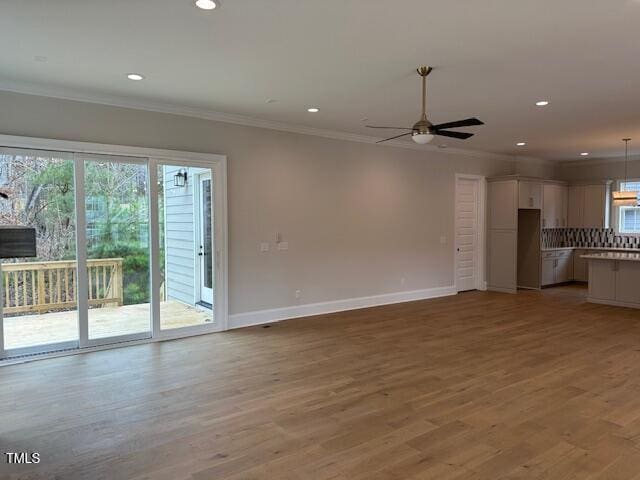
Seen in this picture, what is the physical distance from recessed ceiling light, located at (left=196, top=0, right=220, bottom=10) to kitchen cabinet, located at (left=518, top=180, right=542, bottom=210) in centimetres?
754

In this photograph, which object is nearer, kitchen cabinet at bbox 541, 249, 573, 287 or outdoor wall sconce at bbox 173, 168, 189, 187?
outdoor wall sconce at bbox 173, 168, 189, 187


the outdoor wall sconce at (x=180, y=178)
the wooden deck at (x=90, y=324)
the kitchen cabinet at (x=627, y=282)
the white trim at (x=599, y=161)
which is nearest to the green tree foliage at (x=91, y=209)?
the wooden deck at (x=90, y=324)

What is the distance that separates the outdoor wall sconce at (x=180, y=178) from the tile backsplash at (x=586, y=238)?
26.0 ft

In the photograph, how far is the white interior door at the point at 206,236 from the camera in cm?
580

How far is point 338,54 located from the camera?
3672mm

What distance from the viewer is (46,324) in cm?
482

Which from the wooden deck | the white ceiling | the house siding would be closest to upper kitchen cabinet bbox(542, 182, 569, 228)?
the white ceiling

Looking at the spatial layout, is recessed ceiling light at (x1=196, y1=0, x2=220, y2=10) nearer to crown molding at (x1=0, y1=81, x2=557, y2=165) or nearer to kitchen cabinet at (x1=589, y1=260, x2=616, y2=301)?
crown molding at (x1=0, y1=81, x2=557, y2=165)

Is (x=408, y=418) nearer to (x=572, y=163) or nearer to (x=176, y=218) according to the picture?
(x=176, y=218)

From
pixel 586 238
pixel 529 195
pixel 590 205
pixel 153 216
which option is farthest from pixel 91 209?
pixel 586 238

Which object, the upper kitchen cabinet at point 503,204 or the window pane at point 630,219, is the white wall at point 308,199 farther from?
the window pane at point 630,219

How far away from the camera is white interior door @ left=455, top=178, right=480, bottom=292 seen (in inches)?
346

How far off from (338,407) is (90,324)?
318 centimetres

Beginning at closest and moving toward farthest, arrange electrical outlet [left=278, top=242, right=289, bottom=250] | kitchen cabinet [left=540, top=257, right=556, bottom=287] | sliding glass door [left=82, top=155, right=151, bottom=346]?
sliding glass door [left=82, top=155, right=151, bottom=346] < electrical outlet [left=278, top=242, right=289, bottom=250] < kitchen cabinet [left=540, top=257, right=556, bottom=287]
